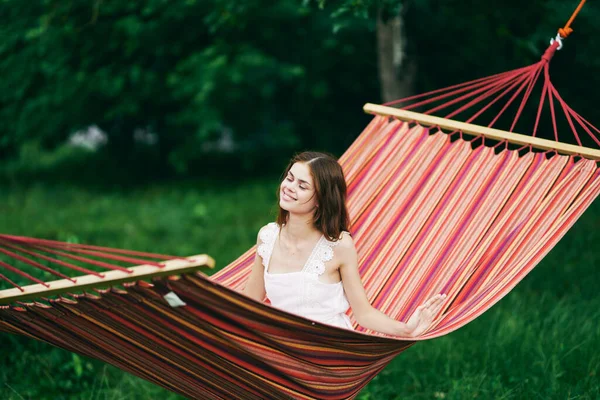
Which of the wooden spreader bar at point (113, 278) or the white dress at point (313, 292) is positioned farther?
the white dress at point (313, 292)

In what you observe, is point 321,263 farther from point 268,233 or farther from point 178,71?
point 178,71

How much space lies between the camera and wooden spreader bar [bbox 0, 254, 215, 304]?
154 cm

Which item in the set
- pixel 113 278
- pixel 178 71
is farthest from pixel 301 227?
pixel 178 71

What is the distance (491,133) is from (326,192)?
905 mm

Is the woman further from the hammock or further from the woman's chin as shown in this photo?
the hammock

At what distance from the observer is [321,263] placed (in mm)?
2121

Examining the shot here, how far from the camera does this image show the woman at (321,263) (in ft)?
6.94

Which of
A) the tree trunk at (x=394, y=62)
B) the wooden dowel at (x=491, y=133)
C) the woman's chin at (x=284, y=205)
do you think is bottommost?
the woman's chin at (x=284, y=205)

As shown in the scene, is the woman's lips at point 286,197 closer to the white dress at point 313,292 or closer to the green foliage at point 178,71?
the white dress at point 313,292

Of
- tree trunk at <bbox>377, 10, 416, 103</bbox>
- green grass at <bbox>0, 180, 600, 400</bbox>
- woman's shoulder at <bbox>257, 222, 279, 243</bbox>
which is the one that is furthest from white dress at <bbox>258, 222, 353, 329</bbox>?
tree trunk at <bbox>377, 10, 416, 103</bbox>

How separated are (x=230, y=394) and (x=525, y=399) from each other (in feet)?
3.88

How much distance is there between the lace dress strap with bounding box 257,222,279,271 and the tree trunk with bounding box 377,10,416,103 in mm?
2039

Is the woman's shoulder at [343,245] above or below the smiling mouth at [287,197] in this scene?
below

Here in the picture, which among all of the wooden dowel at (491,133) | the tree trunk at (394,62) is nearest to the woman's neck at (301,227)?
the wooden dowel at (491,133)
